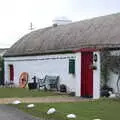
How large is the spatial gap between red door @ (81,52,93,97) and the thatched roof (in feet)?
2.25

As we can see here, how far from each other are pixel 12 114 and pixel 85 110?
8.13 ft

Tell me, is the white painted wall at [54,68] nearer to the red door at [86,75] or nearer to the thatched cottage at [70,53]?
the thatched cottage at [70,53]

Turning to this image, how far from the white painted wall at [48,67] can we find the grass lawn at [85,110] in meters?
6.27

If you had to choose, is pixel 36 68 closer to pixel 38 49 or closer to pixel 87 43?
pixel 38 49

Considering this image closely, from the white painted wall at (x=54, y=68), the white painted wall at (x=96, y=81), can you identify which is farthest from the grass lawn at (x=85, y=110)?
the white painted wall at (x=54, y=68)

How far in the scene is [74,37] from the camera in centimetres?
3005

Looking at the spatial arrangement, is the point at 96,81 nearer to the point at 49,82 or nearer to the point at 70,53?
the point at 70,53

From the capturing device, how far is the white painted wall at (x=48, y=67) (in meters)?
27.2

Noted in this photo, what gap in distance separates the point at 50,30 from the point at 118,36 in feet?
37.3

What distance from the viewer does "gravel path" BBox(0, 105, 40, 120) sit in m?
16.4

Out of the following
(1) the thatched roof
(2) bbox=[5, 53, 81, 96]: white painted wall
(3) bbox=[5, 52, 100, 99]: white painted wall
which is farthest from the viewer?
(2) bbox=[5, 53, 81, 96]: white painted wall

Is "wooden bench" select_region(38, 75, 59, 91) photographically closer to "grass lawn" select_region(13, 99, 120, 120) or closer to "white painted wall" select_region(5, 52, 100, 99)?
"white painted wall" select_region(5, 52, 100, 99)

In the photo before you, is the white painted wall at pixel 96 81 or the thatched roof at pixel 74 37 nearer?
the white painted wall at pixel 96 81

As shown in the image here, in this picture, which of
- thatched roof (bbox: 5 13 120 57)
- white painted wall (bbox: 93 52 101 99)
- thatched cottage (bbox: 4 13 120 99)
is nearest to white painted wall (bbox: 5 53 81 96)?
thatched cottage (bbox: 4 13 120 99)
